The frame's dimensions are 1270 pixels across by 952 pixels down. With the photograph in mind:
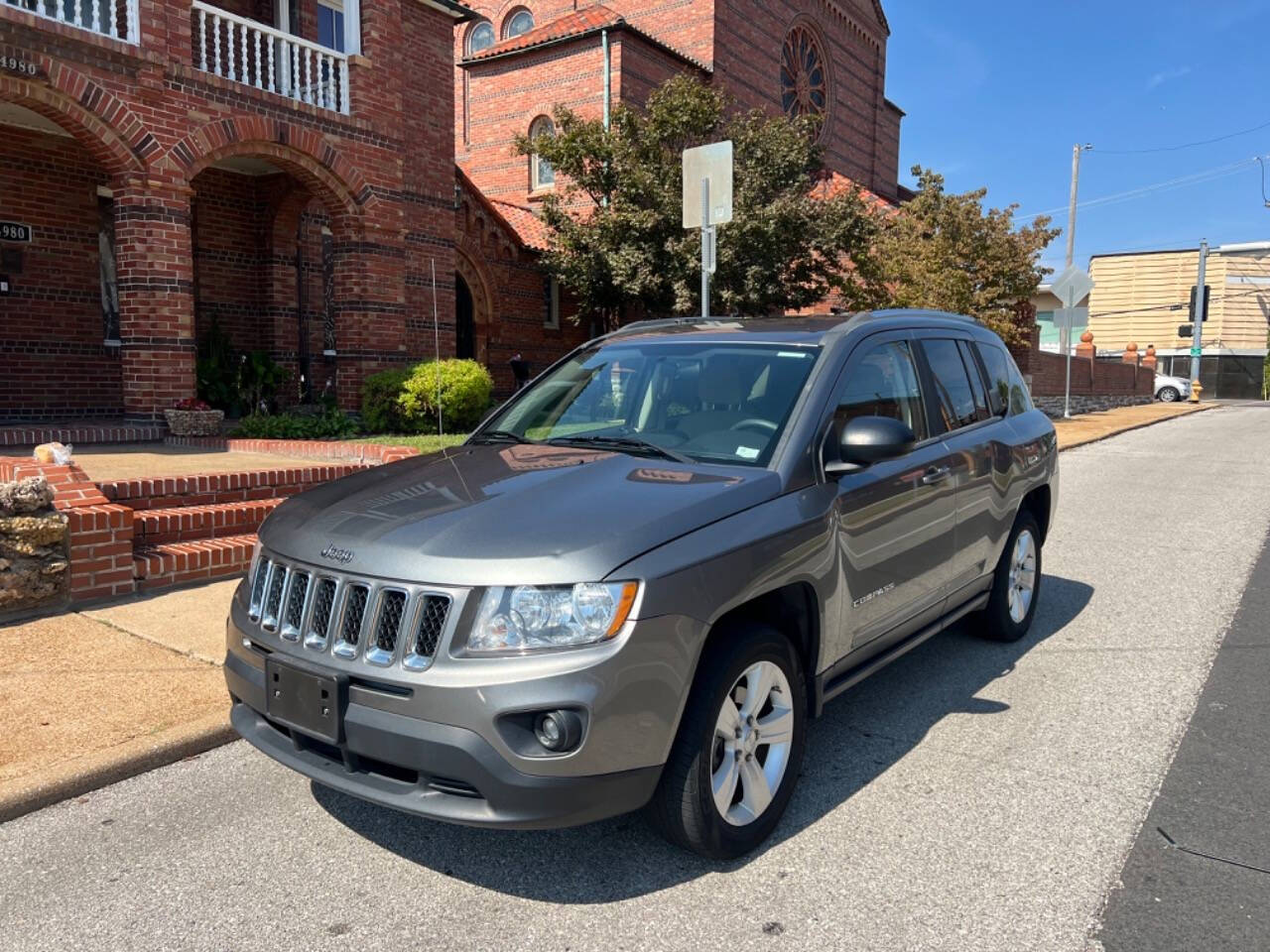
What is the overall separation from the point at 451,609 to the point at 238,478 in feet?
16.9

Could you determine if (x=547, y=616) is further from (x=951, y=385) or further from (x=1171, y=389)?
(x=1171, y=389)

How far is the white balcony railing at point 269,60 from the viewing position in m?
11.6

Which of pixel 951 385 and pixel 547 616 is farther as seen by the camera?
pixel 951 385

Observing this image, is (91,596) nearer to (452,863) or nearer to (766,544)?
(452,863)

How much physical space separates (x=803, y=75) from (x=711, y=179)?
2454 centimetres

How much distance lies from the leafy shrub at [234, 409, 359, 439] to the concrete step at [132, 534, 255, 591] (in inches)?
173

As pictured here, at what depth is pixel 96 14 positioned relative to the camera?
10.1 m

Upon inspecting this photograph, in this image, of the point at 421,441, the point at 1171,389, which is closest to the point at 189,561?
the point at 421,441

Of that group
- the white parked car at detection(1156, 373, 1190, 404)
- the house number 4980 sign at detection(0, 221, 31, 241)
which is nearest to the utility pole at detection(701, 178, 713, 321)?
the house number 4980 sign at detection(0, 221, 31, 241)

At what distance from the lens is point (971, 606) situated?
5.02 m

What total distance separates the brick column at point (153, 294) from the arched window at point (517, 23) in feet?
66.5

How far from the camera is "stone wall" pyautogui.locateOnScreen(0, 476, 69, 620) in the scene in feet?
17.2

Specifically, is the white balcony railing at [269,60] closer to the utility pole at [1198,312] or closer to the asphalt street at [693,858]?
the asphalt street at [693,858]

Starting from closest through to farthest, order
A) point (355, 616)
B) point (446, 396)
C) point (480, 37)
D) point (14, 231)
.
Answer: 1. point (355, 616)
2. point (14, 231)
3. point (446, 396)
4. point (480, 37)
